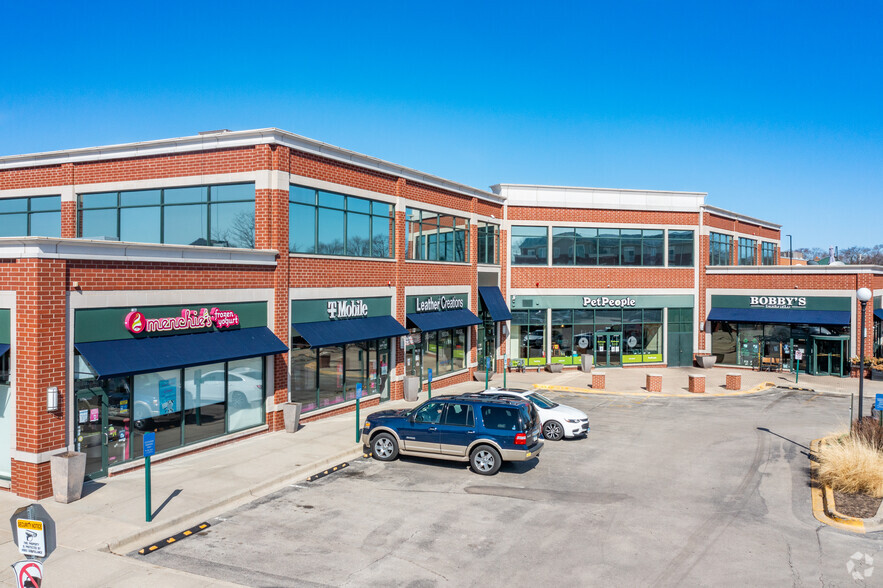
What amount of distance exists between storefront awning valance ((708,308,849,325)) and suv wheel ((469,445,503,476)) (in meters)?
27.3

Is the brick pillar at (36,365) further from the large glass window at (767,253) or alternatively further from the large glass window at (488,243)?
the large glass window at (767,253)

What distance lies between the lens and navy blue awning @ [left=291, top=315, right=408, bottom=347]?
22.1m

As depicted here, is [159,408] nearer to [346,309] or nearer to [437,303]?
[346,309]

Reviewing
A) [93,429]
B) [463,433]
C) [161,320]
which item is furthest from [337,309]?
[93,429]

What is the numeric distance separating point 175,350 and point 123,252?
2.86 meters

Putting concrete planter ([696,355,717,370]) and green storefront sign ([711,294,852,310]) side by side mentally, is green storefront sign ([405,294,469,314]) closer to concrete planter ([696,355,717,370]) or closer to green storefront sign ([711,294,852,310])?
concrete planter ([696,355,717,370])

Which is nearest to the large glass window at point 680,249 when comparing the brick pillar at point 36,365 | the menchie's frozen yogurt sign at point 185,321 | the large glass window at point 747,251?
the large glass window at point 747,251

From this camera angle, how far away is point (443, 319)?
101 ft

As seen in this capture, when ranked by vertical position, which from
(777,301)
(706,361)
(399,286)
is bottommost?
(706,361)

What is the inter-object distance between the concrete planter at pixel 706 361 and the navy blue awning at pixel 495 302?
1306cm

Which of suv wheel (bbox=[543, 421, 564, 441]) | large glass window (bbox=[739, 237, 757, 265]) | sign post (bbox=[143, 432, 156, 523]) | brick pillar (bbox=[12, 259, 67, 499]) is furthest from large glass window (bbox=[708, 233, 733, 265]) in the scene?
brick pillar (bbox=[12, 259, 67, 499])

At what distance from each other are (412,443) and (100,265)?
9218 mm

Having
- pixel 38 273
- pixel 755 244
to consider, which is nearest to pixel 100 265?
pixel 38 273

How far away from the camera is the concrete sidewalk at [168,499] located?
35.0 ft
